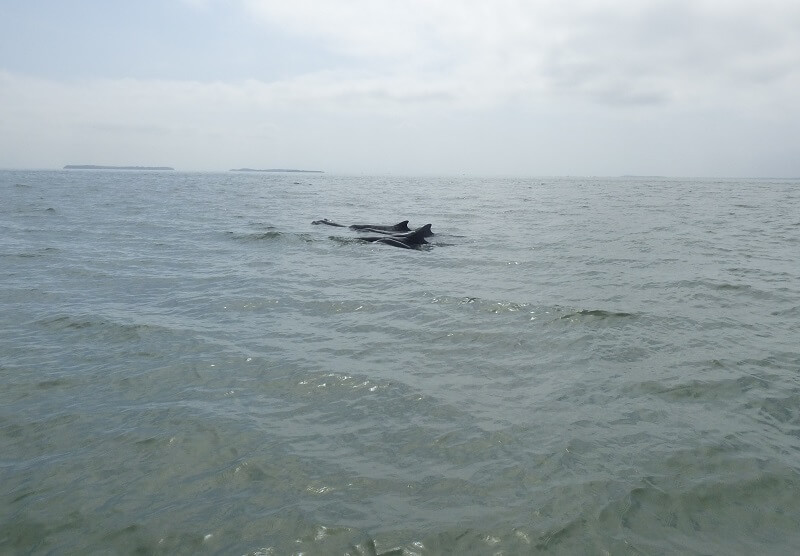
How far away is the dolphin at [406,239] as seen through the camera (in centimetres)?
2066

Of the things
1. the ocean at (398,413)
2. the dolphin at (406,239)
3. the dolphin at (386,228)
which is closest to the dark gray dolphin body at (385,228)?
the dolphin at (386,228)

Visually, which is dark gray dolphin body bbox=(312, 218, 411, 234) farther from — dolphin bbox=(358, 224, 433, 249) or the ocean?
the ocean

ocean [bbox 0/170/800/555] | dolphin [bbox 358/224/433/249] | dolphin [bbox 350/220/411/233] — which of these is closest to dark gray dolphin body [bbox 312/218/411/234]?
dolphin [bbox 350/220/411/233]

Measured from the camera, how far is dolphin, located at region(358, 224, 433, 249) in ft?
67.8

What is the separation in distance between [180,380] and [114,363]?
4.43 ft

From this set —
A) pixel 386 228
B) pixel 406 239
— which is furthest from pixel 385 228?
pixel 406 239

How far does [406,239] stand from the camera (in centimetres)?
2094

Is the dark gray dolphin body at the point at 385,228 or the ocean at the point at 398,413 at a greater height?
the dark gray dolphin body at the point at 385,228

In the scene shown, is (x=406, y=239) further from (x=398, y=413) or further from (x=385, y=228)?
(x=398, y=413)

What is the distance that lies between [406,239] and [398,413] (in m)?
14.6

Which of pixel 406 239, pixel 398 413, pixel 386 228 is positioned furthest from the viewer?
pixel 386 228

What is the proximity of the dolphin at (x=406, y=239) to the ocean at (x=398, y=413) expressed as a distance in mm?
5785

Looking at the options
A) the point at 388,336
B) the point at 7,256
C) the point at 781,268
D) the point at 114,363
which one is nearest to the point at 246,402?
the point at 114,363

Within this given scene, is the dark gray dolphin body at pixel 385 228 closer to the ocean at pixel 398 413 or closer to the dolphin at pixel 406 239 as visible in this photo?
the dolphin at pixel 406 239
